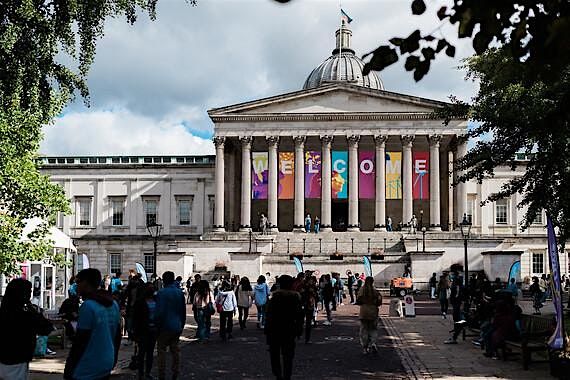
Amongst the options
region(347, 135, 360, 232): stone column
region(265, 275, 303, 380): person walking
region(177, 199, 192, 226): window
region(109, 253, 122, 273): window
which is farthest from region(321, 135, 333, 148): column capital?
region(265, 275, 303, 380): person walking

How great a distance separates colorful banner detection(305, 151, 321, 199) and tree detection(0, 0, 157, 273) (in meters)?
37.5

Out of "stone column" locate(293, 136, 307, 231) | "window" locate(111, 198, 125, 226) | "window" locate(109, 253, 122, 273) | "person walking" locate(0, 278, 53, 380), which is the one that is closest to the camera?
"person walking" locate(0, 278, 53, 380)

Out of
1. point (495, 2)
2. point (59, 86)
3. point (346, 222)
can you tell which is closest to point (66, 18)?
point (59, 86)

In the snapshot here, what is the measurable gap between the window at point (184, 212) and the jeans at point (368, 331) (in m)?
51.3

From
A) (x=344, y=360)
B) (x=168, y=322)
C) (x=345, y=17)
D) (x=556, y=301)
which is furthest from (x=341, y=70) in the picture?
(x=168, y=322)

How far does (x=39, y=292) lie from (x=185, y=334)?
470 cm

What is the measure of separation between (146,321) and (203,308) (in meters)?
6.68

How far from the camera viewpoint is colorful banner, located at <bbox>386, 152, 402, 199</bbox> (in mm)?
56500

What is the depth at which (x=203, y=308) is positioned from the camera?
19938 mm

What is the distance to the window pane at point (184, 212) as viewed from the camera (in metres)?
67.2

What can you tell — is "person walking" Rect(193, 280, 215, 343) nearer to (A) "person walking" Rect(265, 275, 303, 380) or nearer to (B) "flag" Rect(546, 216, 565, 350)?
(A) "person walking" Rect(265, 275, 303, 380)

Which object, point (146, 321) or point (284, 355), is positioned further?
point (146, 321)

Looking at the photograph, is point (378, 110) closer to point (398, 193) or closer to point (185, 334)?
point (398, 193)

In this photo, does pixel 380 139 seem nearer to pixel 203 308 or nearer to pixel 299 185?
pixel 299 185
